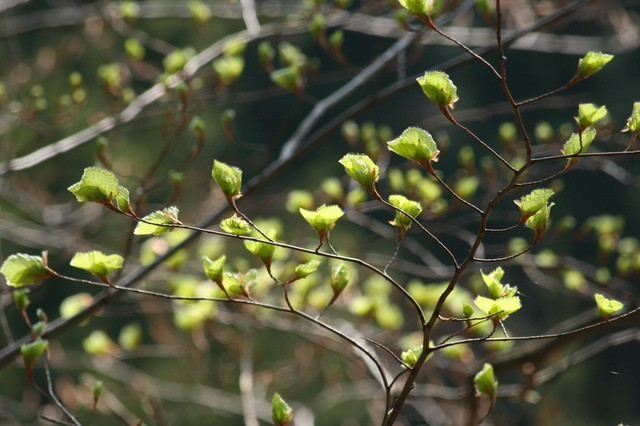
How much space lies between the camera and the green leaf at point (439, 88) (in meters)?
0.75

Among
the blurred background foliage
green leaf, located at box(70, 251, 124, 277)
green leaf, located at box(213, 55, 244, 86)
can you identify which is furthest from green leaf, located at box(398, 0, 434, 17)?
green leaf, located at box(213, 55, 244, 86)

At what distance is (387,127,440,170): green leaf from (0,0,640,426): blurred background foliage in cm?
63

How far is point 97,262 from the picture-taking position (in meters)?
0.86

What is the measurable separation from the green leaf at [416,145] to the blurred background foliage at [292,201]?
0.63 metres

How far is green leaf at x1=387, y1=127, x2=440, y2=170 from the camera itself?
2.47ft

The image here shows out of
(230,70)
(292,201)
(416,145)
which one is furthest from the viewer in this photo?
(292,201)

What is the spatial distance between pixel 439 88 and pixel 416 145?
0.21 ft

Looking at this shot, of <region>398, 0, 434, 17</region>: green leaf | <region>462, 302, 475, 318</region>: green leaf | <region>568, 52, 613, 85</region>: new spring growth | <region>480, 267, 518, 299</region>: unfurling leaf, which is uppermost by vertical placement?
<region>398, 0, 434, 17</region>: green leaf

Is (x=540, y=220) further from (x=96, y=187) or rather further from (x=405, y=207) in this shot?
(x=96, y=187)

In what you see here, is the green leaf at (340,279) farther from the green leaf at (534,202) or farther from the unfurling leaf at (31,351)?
the unfurling leaf at (31,351)

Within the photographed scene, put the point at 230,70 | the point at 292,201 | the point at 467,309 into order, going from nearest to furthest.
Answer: the point at 467,309
the point at 230,70
the point at 292,201

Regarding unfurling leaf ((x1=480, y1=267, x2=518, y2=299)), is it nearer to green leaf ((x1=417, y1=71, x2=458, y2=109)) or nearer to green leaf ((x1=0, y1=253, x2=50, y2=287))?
green leaf ((x1=417, y1=71, x2=458, y2=109))

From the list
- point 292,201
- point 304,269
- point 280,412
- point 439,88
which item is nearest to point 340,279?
point 304,269

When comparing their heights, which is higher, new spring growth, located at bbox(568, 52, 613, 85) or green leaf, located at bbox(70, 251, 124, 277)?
new spring growth, located at bbox(568, 52, 613, 85)
